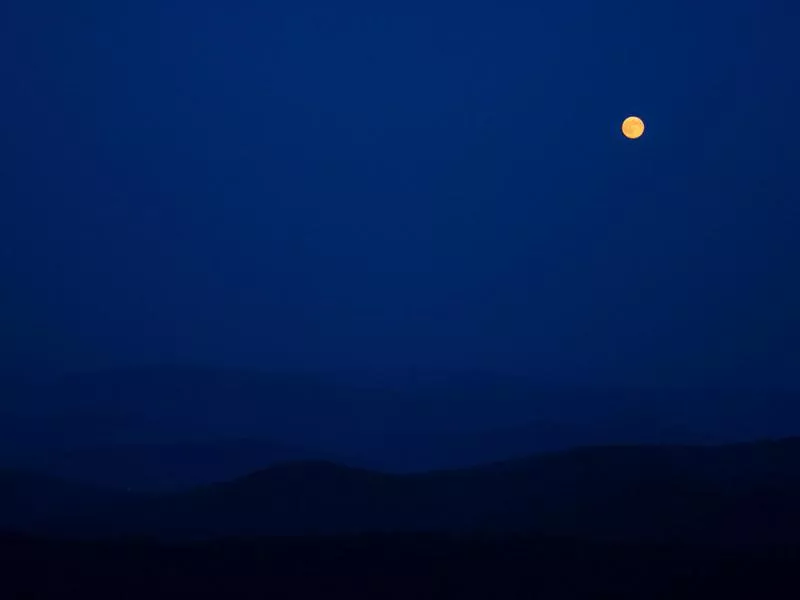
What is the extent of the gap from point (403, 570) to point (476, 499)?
70 cm

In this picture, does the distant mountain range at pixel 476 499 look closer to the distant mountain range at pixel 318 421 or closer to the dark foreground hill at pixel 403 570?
the distant mountain range at pixel 318 421

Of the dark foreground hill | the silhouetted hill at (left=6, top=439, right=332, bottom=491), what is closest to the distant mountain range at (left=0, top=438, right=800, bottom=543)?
the silhouetted hill at (left=6, top=439, right=332, bottom=491)

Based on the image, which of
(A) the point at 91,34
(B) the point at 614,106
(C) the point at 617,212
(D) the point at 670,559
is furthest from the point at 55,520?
(B) the point at 614,106

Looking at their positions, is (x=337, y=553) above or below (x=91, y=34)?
below

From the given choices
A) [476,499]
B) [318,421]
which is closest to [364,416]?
[318,421]

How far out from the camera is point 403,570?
9.57ft

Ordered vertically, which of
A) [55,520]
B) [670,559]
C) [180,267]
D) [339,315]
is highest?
[180,267]

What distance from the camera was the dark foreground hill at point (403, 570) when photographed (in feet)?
8.91

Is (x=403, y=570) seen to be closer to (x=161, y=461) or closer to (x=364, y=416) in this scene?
(x=364, y=416)

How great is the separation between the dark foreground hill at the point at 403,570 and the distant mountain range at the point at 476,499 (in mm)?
185

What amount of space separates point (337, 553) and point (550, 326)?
1432 mm

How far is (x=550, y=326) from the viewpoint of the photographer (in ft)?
12.1

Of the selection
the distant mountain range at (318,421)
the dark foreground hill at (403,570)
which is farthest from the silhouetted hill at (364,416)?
the dark foreground hill at (403,570)

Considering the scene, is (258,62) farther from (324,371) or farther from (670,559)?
(670,559)
